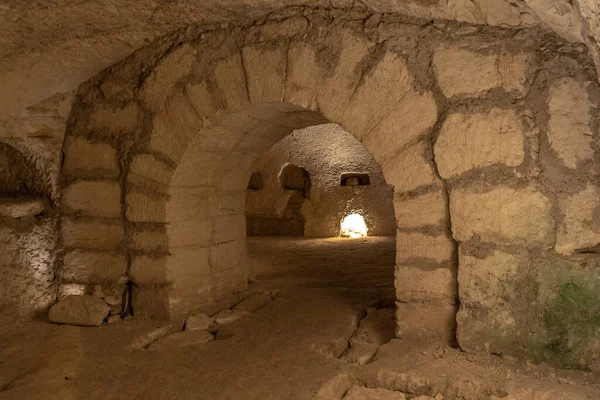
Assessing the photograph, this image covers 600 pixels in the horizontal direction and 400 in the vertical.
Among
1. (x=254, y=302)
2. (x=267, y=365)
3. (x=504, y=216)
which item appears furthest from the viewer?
(x=254, y=302)

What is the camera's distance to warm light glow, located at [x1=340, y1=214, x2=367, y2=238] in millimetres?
7246

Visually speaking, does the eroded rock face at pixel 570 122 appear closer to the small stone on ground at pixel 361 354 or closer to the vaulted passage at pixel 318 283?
the vaulted passage at pixel 318 283

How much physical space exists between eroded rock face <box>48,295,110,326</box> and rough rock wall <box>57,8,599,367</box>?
0.74ft

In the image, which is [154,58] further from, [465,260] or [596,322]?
[596,322]

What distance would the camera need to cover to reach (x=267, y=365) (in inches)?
95.8

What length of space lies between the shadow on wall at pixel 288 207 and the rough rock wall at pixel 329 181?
0.21ft

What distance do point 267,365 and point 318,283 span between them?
65.8 inches

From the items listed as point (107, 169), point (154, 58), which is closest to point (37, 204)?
point (107, 169)

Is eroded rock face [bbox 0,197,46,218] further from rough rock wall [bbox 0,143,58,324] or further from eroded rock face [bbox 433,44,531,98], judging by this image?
eroded rock face [bbox 433,44,531,98]

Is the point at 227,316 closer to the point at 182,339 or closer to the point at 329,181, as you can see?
the point at 182,339

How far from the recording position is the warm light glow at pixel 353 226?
725cm

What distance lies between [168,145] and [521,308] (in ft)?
6.87

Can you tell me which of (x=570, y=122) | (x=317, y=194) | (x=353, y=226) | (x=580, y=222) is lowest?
(x=353, y=226)

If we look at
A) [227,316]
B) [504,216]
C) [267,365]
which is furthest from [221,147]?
[504,216]
